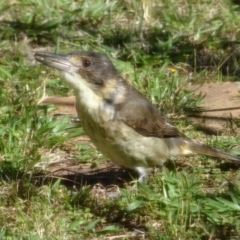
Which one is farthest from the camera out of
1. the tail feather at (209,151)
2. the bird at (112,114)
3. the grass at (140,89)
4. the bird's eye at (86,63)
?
the tail feather at (209,151)

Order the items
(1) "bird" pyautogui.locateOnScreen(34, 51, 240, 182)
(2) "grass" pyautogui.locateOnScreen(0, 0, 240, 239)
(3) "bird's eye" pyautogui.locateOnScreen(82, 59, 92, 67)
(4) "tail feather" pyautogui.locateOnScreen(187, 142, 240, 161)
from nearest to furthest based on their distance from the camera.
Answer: (2) "grass" pyautogui.locateOnScreen(0, 0, 240, 239)
(1) "bird" pyautogui.locateOnScreen(34, 51, 240, 182)
(3) "bird's eye" pyautogui.locateOnScreen(82, 59, 92, 67)
(4) "tail feather" pyautogui.locateOnScreen(187, 142, 240, 161)

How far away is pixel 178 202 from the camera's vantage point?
6770 mm

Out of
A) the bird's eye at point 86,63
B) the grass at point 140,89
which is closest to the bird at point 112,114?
the bird's eye at point 86,63

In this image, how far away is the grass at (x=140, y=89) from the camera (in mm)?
6672

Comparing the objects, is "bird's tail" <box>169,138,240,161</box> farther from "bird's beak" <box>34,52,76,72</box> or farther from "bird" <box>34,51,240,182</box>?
"bird's beak" <box>34,52,76,72</box>

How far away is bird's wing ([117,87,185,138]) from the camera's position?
7516 millimetres

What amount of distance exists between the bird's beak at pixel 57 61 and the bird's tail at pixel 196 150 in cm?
119

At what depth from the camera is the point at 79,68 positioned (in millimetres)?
7477

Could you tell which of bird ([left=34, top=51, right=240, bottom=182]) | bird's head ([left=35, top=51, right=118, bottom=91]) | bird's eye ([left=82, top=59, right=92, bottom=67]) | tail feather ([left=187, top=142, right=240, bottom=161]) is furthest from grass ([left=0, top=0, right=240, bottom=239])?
bird's eye ([left=82, top=59, right=92, bottom=67])

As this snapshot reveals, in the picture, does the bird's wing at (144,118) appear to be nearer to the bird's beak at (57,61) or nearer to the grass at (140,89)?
the grass at (140,89)

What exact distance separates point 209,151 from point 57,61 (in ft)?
4.81

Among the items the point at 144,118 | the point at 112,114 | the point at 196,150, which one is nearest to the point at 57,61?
the point at 112,114

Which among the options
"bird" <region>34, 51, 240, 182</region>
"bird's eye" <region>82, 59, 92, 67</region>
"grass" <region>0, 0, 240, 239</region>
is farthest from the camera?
"bird's eye" <region>82, 59, 92, 67</region>

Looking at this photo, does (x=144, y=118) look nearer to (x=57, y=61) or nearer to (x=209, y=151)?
(x=209, y=151)
